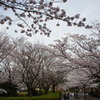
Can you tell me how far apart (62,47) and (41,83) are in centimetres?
1586

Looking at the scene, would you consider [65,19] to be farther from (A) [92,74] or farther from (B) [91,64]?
(A) [92,74]

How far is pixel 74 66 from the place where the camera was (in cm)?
689

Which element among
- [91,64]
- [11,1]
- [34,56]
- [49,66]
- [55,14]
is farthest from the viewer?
[49,66]

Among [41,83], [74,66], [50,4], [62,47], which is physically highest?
[50,4]

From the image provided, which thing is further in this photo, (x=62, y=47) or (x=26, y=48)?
(x=26, y=48)

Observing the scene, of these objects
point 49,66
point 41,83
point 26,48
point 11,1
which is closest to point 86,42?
point 11,1

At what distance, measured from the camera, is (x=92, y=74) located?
707 centimetres

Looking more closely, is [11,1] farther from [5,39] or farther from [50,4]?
[5,39]

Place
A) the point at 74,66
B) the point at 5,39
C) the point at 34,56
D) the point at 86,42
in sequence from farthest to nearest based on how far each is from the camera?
the point at 34,56, the point at 5,39, the point at 86,42, the point at 74,66

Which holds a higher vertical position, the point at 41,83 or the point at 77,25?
the point at 77,25

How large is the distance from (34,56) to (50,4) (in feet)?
45.9

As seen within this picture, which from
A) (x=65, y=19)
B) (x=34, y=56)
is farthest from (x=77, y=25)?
(x=34, y=56)

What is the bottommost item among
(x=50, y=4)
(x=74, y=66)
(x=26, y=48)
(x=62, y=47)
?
(x=74, y=66)

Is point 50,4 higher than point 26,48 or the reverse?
the reverse
